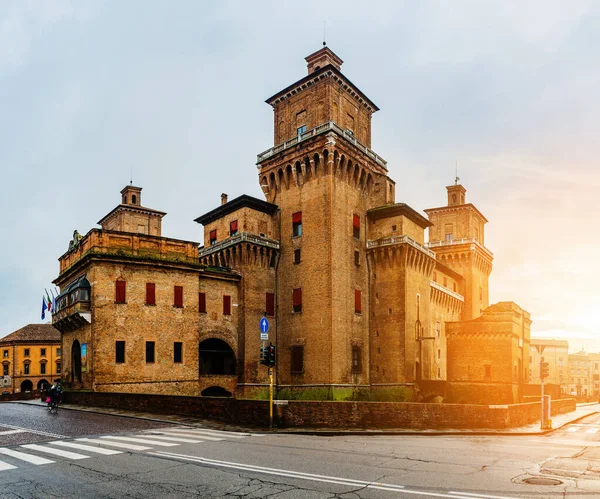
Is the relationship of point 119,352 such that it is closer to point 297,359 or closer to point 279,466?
point 297,359

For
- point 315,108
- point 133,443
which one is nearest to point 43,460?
point 133,443

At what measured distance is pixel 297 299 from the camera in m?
43.9

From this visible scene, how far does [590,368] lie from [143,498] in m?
157

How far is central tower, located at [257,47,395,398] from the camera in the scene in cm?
4175

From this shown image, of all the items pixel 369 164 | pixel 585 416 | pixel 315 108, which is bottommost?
pixel 585 416

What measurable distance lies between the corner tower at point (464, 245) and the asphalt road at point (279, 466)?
4722cm

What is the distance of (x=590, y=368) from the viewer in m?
143

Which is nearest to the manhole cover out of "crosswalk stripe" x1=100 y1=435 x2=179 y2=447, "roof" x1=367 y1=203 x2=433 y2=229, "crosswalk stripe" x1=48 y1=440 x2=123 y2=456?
"crosswalk stripe" x1=100 y1=435 x2=179 y2=447

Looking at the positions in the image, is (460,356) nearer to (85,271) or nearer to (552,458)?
(85,271)

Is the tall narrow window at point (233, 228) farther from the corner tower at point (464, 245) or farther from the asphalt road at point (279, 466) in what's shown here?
the corner tower at point (464, 245)

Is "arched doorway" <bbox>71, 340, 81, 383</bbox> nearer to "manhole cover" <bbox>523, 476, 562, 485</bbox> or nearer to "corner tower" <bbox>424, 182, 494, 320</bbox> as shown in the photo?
"manhole cover" <bbox>523, 476, 562, 485</bbox>

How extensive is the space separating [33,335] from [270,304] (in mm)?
60004

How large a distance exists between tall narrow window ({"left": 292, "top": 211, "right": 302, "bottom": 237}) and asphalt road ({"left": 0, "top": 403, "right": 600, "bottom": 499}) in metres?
26.3

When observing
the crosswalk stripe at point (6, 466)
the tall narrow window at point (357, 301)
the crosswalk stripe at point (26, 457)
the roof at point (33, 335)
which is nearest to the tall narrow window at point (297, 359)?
the tall narrow window at point (357, 301)
